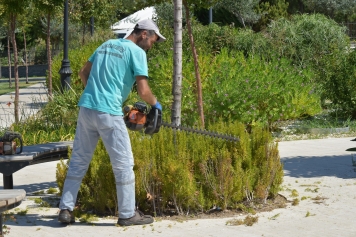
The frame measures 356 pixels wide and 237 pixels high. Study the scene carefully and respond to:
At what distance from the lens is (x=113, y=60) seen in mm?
6328

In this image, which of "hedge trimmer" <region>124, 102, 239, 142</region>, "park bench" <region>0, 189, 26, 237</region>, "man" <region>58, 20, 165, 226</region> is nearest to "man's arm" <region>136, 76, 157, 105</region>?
"man" <region>58, 20, 165, 226</region>

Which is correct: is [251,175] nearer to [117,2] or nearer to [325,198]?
[325,198]

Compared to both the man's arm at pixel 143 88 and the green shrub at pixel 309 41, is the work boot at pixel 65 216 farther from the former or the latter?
the green shrub at pixel 309 41

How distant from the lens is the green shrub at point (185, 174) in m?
6.84

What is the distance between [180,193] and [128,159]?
64 cm

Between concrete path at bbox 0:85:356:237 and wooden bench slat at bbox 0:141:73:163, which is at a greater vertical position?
wooden bench slat at bbox 0:141:73:163

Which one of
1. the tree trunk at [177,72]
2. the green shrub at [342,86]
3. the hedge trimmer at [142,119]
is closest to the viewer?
the hedge trimmer at [142,119]

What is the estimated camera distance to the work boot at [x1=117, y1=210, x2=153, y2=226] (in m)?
6.48

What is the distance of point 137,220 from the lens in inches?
256

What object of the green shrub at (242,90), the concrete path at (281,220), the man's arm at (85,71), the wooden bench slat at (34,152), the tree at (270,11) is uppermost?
the tree at (270,11)

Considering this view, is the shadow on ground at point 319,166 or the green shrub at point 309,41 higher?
the green shrub at point 309,41

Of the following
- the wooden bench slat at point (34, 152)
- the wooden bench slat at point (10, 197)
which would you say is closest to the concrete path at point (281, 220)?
the wooden bench slat at point (34, 152)

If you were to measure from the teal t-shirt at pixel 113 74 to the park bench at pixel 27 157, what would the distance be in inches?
45.1

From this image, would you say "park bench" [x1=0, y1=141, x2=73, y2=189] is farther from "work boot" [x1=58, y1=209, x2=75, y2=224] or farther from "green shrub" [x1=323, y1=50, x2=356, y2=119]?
"green shrub" [x1=323, y1=50, x2=356, y2=119]
